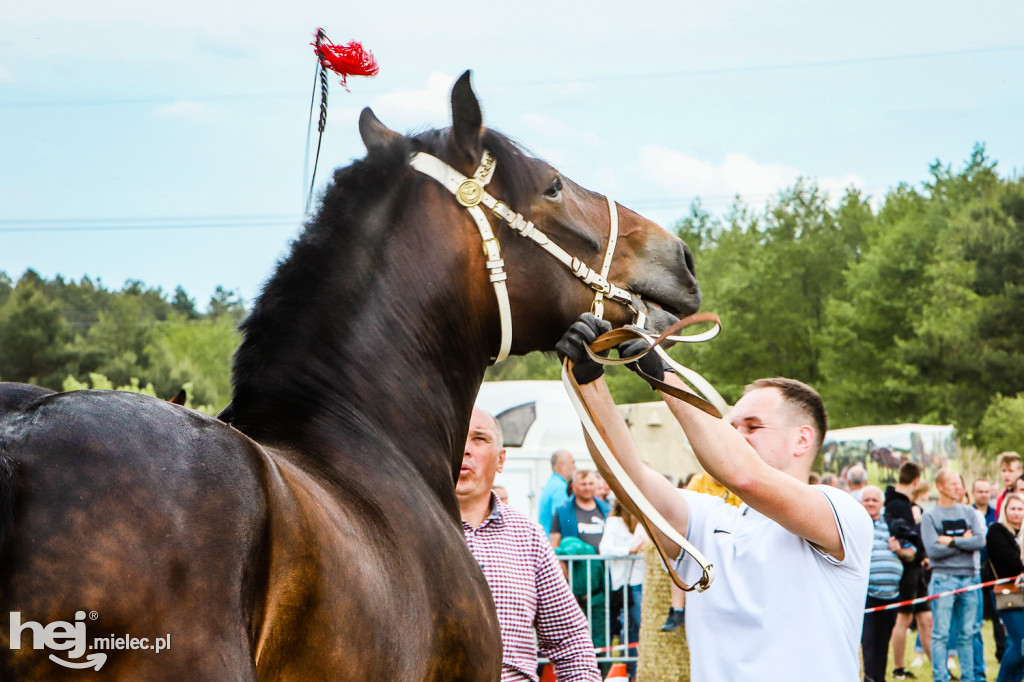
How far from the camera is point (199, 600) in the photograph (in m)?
1.66

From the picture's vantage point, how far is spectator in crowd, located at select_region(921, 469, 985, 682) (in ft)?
35.9

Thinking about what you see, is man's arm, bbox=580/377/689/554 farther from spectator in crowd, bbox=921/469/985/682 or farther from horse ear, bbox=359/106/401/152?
spectator in crowd, bbox=921/469/985/682

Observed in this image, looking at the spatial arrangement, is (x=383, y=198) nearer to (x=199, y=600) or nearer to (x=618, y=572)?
(x=199, y=600)

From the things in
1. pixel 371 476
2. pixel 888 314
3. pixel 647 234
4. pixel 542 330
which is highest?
pixel 888 314

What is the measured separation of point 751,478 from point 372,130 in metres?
1.60

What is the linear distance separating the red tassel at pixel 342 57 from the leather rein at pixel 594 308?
434mm

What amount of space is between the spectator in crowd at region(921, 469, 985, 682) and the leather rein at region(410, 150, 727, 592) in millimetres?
9108

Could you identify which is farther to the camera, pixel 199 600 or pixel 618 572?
pixel 618 572

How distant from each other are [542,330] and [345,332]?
69cm

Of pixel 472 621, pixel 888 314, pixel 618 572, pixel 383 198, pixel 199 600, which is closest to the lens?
pixel 199 600

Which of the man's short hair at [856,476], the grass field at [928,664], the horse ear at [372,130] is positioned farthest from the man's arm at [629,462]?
the man's short hair at [856,476]

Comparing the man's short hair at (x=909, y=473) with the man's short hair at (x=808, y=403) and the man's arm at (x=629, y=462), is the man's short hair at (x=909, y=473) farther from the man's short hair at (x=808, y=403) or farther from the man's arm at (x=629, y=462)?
the man's arm at (x=629, y=462)

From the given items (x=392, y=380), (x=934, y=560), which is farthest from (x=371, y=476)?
(x=934, y=560)

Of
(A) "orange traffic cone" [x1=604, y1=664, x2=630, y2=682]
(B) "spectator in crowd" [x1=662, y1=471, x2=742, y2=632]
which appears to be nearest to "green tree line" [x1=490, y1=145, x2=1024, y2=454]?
(B) "spectator in crowd" [x1=662, y1=471, x2=742, y2=632]
